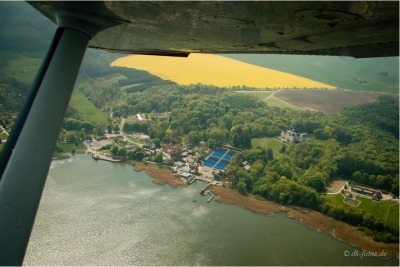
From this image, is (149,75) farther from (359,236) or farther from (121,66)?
(359,236)

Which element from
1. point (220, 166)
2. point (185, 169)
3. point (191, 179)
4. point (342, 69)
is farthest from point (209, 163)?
point (342, 69)

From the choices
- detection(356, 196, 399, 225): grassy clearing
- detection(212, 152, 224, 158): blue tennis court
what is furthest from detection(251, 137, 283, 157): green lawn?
detection(356, 196, 399, 225): grassy clearing

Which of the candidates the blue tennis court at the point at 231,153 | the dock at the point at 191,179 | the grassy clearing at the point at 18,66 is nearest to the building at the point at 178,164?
the dock at the point at 191,179

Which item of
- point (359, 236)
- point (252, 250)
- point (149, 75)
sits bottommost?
point (252, 250)

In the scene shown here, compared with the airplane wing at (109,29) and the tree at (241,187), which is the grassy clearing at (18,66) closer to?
the tree at (241,187)

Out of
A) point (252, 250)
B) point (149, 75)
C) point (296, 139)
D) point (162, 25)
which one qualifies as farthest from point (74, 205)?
point (149, 75)

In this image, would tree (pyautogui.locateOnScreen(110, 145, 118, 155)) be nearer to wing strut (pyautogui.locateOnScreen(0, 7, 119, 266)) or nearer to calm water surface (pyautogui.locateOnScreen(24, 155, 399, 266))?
calm water surface (pyautogui.locateOnScreen(24, 155, 399, 266))
